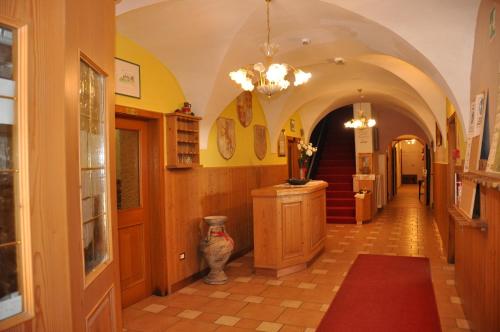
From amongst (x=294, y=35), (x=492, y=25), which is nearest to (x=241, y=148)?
(x=294, y=35)

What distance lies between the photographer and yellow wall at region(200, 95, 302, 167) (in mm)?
5879

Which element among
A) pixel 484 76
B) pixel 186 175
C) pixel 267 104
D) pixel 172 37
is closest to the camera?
pixel 484 76

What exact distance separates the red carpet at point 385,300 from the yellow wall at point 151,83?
10.2ft

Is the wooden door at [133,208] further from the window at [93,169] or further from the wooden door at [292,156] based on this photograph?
the wooden door at [292,156]

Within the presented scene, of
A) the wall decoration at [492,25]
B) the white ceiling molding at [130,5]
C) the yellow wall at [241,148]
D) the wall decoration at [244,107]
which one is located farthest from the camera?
the wall decoration at [244,107]

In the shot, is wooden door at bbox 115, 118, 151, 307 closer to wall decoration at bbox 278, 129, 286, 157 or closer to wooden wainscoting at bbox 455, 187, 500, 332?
wooden wainscoting at bbox 455, 187, 500, 332

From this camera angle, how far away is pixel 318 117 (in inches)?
427

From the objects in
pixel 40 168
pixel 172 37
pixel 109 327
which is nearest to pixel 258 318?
pixel 109 327

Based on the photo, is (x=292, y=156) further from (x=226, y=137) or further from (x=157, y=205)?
(x=157, y=205)

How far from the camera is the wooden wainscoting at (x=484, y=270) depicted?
243 cm

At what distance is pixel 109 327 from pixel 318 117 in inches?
371

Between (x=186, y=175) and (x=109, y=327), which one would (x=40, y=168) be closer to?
(x=109, y=327)

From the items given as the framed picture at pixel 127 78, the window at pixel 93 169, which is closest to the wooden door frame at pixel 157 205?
the framed picture at pixel 127 78

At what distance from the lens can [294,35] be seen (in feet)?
16.0
